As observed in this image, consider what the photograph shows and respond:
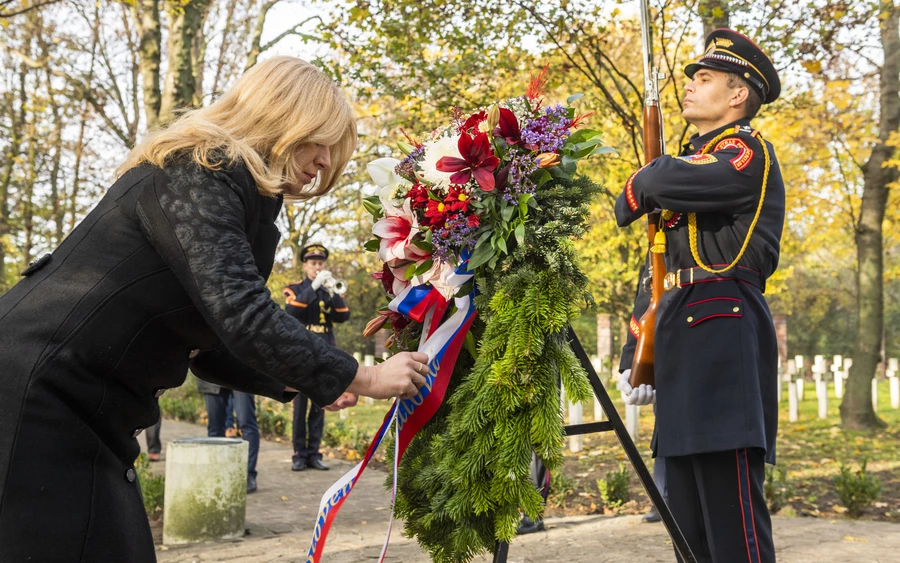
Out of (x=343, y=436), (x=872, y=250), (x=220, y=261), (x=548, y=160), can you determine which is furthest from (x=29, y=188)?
(x=220, y=261)

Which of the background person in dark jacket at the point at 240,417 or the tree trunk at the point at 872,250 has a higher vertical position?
the tree trunk at the point at 872,250

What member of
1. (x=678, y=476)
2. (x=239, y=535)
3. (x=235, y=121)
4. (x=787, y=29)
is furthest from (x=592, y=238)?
(x=235, y=121)

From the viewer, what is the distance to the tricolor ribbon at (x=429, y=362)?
2539mm

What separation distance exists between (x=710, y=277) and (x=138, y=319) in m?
2.08

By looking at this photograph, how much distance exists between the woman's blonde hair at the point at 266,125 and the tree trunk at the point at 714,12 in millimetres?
6033

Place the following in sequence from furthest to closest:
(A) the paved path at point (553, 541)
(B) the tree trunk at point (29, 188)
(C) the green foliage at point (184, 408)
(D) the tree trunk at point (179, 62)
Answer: (B) the tree trunk at point (29, 188), (C) the green foliage at point (184, 408), (D) the tree trunk at point (179, 62), (A) the paved path at point (553, 541)

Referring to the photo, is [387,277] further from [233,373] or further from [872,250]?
[872,250]

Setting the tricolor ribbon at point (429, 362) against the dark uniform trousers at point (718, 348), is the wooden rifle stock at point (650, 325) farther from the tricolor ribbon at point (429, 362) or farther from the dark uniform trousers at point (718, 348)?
the tricolor ribbon at point (429, 362)

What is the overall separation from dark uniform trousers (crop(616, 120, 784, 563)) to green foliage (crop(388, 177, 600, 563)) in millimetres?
713

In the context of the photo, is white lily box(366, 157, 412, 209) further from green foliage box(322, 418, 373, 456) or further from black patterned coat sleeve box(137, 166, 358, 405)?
green foliage box(322, 418, 373, 456)

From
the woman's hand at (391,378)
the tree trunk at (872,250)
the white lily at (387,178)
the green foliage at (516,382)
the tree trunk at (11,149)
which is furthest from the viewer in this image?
the tree trunk at (11,149)

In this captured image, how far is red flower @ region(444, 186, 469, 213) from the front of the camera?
8.23 ft

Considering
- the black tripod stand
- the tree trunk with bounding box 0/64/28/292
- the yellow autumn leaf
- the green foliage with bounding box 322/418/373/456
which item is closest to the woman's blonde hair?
the black tripod stand

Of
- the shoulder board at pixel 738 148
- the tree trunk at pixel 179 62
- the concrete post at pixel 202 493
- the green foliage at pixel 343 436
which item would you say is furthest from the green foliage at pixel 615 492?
the tree trunk at pixel 179 62
